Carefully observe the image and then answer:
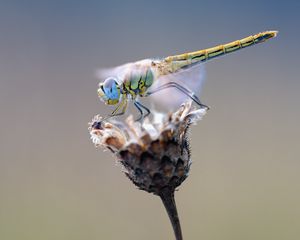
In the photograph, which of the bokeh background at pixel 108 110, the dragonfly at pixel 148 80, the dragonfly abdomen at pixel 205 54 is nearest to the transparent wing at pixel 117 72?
the dragonfly at pixel 148 80

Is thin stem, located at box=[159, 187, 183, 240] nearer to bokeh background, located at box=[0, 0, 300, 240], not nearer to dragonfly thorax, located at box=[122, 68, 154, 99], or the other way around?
dragonfly thorax, located at box=[122, 68, 154, 99]

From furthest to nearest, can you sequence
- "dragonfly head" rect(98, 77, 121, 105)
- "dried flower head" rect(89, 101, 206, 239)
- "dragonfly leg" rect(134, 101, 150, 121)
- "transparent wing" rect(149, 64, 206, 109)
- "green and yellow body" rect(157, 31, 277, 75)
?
1. "green and yellow body" rect(157, 31, 277, 75)
2. "dragonfly head" rect(98, 77, 121, 105)
3. "transparent wing" rect(149, 64, 206, 109)
4. "dragonfly leg" rect(134, 101, 150, 121)
5. "dried flower head" rect(89, 101, 206, 239)

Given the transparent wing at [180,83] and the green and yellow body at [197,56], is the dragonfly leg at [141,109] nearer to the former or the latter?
the transparent wing at [180,83]

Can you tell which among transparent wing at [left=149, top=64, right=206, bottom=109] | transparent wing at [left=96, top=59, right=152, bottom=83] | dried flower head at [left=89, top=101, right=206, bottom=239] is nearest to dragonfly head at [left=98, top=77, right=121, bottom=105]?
transparent wing at [left=96, top=59, right=152, bottom=83]

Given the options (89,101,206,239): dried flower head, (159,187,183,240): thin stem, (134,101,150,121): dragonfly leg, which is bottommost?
(159,187,183,240): thin stem

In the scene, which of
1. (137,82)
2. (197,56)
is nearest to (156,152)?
(137,82)

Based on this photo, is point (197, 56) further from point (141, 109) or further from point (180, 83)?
point (141, 109)
